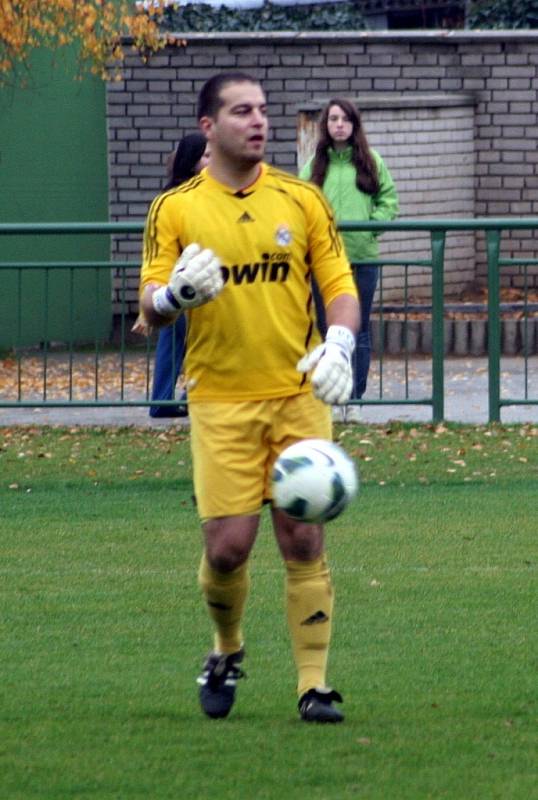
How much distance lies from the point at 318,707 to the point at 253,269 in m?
1.35

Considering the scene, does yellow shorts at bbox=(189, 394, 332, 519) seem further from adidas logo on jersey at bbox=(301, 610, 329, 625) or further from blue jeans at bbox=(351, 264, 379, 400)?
blue jeans at bbox=(351, 264, 379, 400)

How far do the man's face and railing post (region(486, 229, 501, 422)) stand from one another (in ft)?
20.9

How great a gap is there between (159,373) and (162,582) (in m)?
4.07

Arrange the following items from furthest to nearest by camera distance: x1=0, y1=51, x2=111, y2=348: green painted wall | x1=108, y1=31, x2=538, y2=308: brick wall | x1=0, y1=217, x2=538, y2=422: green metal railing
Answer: x1=108, y1=31, x2=538, y2=308: brick wall, x1=0, y1=51, x2=111, y2=348: green painted wall, x1=0, y1=217, x2=538, y2=422: green metal railing

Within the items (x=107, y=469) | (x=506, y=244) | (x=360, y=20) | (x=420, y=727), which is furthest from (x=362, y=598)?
(x=360, y=20)

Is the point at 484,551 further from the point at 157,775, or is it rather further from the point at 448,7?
the point at 448,7

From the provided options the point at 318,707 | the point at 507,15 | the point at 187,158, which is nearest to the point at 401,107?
the point at 507,15

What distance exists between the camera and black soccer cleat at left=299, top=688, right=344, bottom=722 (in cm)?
556

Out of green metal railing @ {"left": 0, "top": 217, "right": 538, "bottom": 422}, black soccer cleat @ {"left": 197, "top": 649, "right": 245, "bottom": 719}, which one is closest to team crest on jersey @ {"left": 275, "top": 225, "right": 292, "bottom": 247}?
black soccer cleat @ {"left": 197, "top": 649, "right": 245, "bottom": 719}

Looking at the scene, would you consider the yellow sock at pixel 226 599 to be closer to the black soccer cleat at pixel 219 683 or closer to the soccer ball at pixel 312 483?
the black soccer cleat at pixel 219 683

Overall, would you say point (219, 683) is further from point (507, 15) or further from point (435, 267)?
point (507, 15)

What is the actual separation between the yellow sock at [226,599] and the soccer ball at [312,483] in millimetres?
420

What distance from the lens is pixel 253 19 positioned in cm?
2091

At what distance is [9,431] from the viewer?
12.2 metres
